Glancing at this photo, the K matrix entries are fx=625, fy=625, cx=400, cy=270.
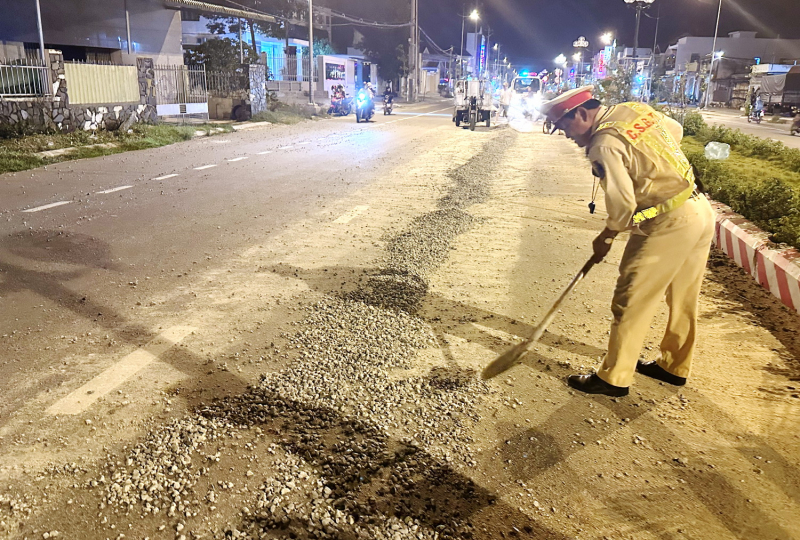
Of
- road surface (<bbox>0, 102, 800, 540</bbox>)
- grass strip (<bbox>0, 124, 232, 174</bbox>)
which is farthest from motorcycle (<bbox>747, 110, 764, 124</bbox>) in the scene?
road surface (<bbox>0, 102, 800, 540</bbox>)

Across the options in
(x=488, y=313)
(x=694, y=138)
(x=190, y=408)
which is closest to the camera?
(x=190, y=408)

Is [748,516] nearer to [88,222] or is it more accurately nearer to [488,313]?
[488,313]

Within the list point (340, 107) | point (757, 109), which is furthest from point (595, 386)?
point (757, 109)

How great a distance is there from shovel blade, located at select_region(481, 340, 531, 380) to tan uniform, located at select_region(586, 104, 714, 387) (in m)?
0.47

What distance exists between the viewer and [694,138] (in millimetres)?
16625

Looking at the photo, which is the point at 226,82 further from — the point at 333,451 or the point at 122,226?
the point at 333,451

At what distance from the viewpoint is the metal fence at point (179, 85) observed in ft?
72.6

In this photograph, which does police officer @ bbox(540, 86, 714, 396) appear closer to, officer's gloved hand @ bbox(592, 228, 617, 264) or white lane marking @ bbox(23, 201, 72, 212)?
officer's gloved hand @ bbox(592, 228, 617, 264)

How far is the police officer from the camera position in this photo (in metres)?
3.25

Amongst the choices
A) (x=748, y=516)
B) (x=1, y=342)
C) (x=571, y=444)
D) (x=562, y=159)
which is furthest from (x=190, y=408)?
(x=562, y=159)

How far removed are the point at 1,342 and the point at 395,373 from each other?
269cm

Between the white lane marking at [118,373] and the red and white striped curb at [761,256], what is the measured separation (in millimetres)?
4841

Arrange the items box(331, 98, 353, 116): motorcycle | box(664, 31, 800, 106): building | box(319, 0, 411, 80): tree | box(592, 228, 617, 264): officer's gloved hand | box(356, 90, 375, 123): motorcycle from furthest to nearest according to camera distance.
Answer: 1. box(319, 0, 411, 80): tree
2. box(664, 31, 800, 106): building
3. box(331, 98, 353, 116): motorcycle
4. box(356, 90, 375, 123): motorcycle
5. box(592, 228, 617, 264): officer's gloved hand

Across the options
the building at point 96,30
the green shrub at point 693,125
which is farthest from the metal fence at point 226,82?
the green shrub at point 693,125
